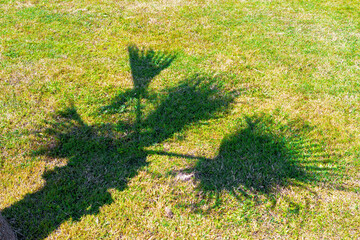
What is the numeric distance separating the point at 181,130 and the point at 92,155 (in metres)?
1.23

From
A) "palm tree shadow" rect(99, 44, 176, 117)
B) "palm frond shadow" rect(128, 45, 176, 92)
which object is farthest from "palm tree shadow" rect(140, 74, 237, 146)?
"palm frond shadow" rect(128, 45, 176, 92)

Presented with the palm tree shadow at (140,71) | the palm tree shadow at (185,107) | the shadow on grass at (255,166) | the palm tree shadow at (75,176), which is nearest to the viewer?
the palm tree shadow at (75,176)

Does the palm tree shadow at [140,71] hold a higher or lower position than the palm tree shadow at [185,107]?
higher

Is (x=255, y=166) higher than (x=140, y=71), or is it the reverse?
(x=140, y=71)

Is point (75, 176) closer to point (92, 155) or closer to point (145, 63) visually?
point (92, 155)

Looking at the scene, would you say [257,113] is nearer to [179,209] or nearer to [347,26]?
[179,209]

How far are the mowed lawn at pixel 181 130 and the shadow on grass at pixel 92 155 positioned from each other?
0.02 m

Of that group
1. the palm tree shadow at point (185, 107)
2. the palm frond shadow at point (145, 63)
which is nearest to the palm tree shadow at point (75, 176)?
the palm tree shadow at point (185, 107)

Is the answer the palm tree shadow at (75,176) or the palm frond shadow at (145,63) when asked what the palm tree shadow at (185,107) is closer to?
the palm tree shadow at (75,176)

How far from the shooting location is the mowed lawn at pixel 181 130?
3.00 meters

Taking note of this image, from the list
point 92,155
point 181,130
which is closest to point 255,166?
point 181,130

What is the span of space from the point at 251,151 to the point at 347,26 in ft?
16.7

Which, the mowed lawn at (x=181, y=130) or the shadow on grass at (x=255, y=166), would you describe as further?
the shadow on grass at (x=255, y=166)

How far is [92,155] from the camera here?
363cm
